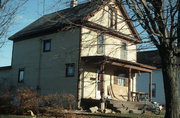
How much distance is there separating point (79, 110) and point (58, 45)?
568cm

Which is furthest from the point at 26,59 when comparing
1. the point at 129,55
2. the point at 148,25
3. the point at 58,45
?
the point at 148,25

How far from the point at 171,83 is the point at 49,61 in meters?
13.0

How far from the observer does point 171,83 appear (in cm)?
1107

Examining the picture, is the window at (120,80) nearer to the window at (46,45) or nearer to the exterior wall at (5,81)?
the window at (46,45)

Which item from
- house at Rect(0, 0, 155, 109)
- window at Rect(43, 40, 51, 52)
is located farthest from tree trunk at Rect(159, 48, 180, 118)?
window at Rect(43, 40, 51, 52)

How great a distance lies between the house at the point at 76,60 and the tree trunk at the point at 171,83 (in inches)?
272

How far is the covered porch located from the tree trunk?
7.25m

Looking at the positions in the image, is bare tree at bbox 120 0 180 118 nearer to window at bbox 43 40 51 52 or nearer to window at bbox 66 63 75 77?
window at bbox 66 63 75 77

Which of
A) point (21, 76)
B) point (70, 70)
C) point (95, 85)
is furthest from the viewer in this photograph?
point (21, 76)

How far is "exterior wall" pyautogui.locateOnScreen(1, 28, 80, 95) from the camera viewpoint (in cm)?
2041

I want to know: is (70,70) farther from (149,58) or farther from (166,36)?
(149,58)

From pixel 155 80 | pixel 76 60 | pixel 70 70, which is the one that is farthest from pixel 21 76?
pixel 155 80

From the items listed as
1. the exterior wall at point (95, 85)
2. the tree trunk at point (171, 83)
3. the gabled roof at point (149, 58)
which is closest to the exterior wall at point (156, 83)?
the gabled roof at point (149, 58)

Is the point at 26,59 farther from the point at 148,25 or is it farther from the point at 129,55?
the point at 148,25
